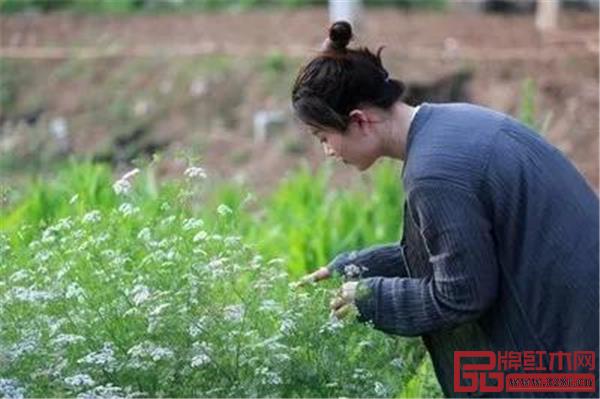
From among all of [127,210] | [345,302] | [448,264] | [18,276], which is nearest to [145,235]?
[127,210]

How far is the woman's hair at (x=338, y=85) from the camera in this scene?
3.66 metres

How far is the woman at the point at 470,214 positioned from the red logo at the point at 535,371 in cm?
1

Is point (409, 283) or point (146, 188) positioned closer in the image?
point (409, 283)

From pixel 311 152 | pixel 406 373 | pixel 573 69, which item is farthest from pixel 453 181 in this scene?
pixel 573 69

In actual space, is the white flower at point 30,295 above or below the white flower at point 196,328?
above

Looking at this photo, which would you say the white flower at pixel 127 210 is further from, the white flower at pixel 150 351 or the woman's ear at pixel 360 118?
the woman's ear at pixel 360 118

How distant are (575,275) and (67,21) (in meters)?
9.39

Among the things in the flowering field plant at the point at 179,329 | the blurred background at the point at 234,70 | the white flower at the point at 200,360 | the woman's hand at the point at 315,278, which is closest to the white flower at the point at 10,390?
the flowering field plant at the point at 179,329

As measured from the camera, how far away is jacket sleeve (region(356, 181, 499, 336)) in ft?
11.7

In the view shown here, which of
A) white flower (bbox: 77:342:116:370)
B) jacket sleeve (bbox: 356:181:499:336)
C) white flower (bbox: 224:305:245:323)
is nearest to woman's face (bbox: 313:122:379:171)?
jacket sleeve (bbox: 356:181:499:336)

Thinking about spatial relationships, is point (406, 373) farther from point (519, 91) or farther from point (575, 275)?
point (519, 91)

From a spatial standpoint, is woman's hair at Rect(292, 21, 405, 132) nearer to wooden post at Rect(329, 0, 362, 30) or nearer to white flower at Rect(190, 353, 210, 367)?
white flower at Rect(190, 353, 210, 367)

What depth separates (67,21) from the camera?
12.6 m

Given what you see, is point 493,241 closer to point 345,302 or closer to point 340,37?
point 345,302
